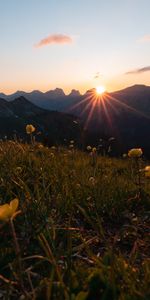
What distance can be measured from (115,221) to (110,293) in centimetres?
220

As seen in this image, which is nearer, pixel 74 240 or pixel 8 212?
pixel 8 212

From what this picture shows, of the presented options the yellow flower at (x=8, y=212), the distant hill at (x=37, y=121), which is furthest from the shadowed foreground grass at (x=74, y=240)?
the distant hill at (x=37, y=121)

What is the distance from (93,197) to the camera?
520cm

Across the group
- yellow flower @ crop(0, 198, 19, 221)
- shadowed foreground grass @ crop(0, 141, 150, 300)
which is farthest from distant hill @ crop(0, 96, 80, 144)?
yellow flower @ crop(0, 198, 19, 221)

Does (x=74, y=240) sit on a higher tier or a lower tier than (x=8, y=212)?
lower

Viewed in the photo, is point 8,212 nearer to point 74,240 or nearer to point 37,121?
point 74,240

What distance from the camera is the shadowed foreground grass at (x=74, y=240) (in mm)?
2629

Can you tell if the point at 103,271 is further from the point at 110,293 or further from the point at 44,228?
the point at 44,228

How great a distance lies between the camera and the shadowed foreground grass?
2629mm

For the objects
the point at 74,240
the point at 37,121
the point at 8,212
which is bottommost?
the point at 37,121

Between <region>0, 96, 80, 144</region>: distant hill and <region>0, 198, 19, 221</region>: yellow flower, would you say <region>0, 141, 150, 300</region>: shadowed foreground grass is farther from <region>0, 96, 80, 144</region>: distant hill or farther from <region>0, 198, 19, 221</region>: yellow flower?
<region>0, 96, 80, 144</region>: distant hill

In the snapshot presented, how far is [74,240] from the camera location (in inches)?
163

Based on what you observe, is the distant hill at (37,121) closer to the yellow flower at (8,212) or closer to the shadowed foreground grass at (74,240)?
the shadowed foreground grass at (74,240)

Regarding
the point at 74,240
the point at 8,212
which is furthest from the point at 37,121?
the point at 8,212
